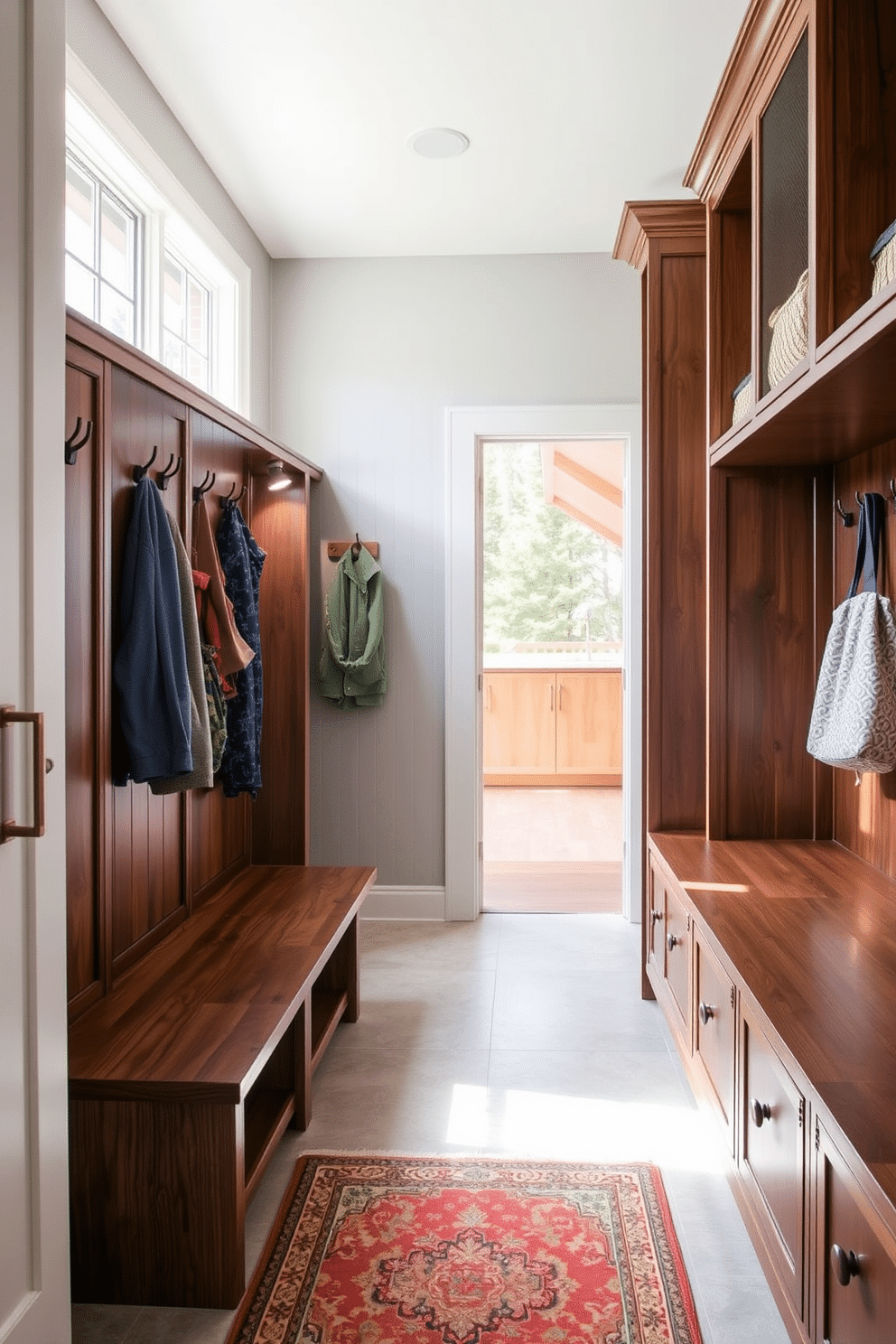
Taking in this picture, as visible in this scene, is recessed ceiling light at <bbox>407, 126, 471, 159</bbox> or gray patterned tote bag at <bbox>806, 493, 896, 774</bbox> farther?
recessed ceiling light at <bbox>407, 126, 471, 159</bbox>

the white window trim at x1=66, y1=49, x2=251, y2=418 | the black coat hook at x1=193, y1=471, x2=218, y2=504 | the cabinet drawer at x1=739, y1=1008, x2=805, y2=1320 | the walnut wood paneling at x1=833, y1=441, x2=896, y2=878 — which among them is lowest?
the cabinet drawer at x1=739, y1=1008, x2=805, y2=1320

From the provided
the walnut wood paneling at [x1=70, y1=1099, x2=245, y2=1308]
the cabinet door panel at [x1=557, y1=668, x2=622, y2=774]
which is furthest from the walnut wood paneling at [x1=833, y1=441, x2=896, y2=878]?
the cabinet door panel at [x1=557, y1=668, x2=622, y2=774]

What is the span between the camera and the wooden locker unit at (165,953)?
1823 mm

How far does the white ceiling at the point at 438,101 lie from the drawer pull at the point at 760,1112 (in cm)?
260

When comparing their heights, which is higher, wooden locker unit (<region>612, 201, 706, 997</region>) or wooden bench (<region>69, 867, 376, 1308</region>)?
wooden locker unit (<region>612, 201, 706, 997</region>)

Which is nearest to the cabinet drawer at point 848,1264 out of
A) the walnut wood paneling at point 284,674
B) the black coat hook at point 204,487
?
the black coat hook at point 204,487

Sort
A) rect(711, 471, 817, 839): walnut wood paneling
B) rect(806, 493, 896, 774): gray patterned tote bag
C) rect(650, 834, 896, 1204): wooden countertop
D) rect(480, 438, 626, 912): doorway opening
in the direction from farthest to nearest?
rect(480, 438, 626, 912): doorway opening, rect(711, 471, 817, 839): walnut wood paneling, rect(806, 493, 896, 774): gray patterned tote bag, rect(650, 834, 896, 1204): wooden countertop

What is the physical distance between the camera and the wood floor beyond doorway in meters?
4.64

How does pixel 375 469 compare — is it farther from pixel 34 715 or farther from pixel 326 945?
pixel 34 715

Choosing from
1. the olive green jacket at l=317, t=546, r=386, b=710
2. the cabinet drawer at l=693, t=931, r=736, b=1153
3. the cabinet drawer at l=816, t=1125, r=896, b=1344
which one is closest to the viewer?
the cabinet drawer at l=816, t=1125, r=896, b=1344

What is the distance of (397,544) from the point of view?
14.2 feet

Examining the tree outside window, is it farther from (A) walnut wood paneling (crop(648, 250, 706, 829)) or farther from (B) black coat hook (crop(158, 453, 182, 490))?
(B) black coat hook (crop(158, 453, 182, 490))

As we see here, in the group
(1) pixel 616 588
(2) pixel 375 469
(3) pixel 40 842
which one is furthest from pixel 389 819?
(1) pixel 616 588

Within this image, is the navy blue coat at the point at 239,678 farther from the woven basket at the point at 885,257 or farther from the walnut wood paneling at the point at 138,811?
the woven basket at the point at 885,257
